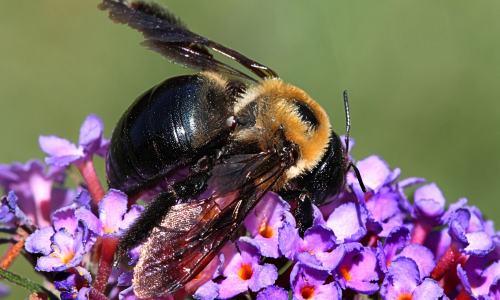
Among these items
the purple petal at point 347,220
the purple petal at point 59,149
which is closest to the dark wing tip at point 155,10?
the purple petal at point 59,149

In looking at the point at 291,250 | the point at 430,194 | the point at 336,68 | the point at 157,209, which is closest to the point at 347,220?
the point at 291,250

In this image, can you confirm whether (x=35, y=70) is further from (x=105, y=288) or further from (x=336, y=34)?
(x=105, y=288)

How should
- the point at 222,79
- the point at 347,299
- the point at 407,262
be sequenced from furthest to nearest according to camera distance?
the point at 222,79 → the point at 347,299 → the point at 407,262

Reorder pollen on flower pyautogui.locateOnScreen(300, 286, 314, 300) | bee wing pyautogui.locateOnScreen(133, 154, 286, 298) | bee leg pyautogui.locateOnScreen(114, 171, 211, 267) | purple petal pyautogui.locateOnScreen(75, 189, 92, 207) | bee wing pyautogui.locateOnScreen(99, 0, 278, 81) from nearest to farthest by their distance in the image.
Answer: bee wing pyautogui.locateOnScreen(133, 154, 286, 298), bee leg pyautogui.locateOnScreen(114, 171, 211, 267), pollen on flower pyautogui.locateOnScreen(300, 286, 314, 300), purple petal pyautogui.locateOnScreen(75, 189, 92, 207), bee wing pyautogui.locateOnScreen(99, 0, 278, 81)

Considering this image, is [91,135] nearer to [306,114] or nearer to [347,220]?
[306,114]

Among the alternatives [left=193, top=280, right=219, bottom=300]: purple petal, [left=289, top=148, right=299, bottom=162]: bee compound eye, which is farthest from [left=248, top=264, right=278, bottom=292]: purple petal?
[left=289, top=148, right=299, bottom=162]: bee compound eye

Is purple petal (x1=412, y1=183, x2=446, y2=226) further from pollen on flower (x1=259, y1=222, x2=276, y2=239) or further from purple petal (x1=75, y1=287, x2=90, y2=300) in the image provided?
purple petal (x1=75, y1=287, x2=90, y2=300)

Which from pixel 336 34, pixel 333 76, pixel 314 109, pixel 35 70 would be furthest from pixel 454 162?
pixel 35 70

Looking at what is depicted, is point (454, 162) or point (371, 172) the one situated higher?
point (371, 172)
